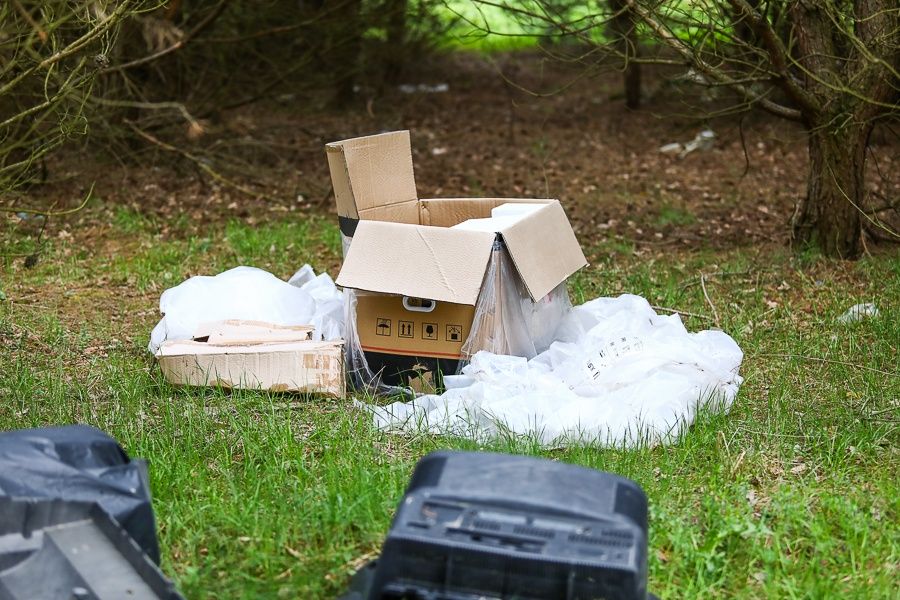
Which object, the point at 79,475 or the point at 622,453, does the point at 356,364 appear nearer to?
the point at 622,453

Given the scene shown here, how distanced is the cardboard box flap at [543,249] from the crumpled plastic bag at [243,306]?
950 mm

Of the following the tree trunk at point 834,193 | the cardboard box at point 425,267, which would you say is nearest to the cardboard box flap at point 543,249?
the cardboard box at point 425,267

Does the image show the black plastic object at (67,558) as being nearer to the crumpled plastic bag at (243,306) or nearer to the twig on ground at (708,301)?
the crumpled plastic bag at (243,306)

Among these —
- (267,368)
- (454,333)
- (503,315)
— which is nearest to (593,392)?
(503,315)

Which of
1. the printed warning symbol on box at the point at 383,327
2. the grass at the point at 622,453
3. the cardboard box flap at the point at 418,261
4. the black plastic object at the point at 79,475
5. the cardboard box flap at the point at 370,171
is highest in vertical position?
the cardboard box flap at the point at 370,171

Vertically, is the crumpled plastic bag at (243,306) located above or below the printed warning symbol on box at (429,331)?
below

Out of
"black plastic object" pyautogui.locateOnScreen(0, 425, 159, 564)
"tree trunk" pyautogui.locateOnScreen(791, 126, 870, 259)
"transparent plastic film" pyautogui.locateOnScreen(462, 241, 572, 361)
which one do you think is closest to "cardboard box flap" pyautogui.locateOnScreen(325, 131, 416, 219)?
"transparent plastic film" pyautogui.locateOnScreen(462, 241, 572, 361)

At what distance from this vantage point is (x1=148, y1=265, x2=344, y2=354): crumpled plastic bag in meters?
4.30

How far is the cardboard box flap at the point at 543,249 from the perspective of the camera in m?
3.77

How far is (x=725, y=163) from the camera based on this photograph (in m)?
9.20

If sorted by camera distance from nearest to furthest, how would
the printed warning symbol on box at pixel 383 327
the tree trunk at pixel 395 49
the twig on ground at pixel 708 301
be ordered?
the printed warning symbol on box at pixel 383 327
the twig on ground at pixel 708 301
the tree trunk at pixel 395 49

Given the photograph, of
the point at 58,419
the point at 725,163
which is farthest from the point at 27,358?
the point at 725,163

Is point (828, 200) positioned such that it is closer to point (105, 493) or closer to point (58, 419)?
point (58, 419)

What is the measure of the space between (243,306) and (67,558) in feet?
7.68
